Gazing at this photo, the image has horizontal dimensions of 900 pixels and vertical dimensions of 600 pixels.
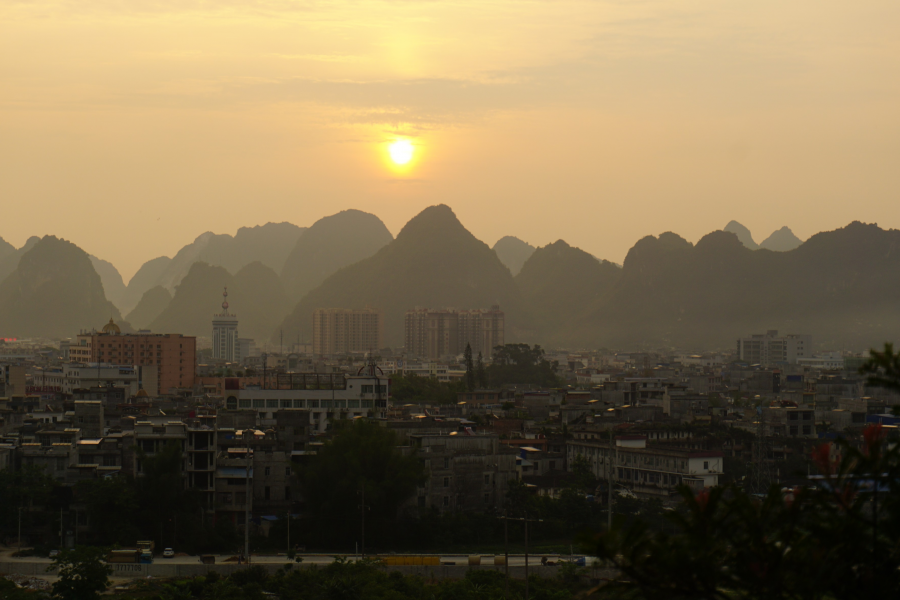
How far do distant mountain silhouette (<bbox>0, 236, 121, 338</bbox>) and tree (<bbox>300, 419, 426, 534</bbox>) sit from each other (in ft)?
478

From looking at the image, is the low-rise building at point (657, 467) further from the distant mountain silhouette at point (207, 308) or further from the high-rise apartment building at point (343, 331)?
the distant mountain silhouette at point (207, 308)

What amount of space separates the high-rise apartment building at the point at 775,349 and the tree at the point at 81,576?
271ft

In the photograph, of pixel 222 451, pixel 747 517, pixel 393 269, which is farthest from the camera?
pixel 393 269

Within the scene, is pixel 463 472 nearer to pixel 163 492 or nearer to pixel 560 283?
pixel 163 492

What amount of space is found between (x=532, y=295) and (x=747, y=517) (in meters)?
170

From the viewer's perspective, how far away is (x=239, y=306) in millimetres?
189125

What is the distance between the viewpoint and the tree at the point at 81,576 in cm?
1761

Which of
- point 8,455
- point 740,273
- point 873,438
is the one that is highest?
point 740,273

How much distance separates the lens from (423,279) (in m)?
162

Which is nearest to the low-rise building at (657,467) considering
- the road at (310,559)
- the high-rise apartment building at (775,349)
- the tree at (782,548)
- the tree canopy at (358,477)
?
the tree canopy at (358,477)

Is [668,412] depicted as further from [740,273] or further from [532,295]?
[532,295]

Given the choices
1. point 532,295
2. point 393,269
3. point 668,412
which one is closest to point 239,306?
point 393,269

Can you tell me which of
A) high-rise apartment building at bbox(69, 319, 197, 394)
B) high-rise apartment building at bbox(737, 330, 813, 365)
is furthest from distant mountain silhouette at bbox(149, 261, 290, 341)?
high-rise apartment building at bbox(69, 319, 197, 394)

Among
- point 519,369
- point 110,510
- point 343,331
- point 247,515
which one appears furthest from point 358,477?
point 343,331
